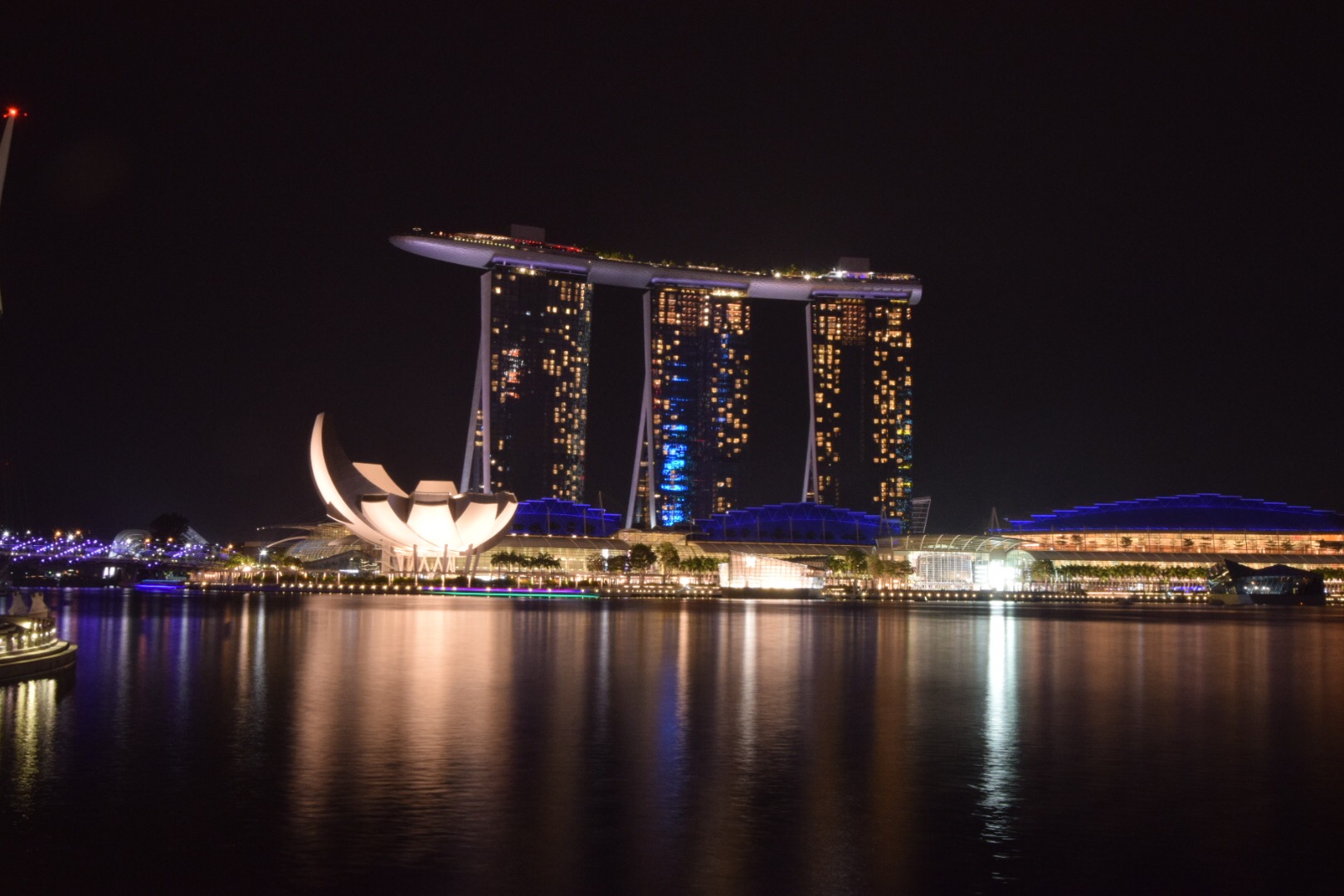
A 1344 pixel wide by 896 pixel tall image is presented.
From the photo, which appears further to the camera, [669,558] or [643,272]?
[643,272]

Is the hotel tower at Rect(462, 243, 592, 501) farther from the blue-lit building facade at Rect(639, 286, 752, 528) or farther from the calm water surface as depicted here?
the calm water surface

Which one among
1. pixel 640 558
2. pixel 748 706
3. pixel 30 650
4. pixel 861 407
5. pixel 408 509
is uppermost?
pixel 861 407

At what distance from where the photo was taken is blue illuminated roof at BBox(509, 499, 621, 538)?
125625 millimetres

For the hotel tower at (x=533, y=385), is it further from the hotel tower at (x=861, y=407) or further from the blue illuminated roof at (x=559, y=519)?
the hotel tower at (x=861, y=407)

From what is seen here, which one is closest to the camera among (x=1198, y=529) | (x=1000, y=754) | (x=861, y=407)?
(x=1000, y=754)

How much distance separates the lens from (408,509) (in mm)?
97312

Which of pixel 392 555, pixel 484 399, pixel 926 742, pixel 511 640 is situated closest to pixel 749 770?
pixel 926 742

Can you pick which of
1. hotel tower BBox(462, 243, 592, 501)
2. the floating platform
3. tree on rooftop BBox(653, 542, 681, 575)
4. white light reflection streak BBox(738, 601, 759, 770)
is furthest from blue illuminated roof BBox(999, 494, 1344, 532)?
the floating platform

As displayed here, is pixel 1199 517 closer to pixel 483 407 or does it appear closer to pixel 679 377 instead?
pixel 679 377

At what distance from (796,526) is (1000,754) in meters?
115

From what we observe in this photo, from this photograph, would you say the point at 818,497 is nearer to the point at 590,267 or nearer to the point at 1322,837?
the point at 590,267

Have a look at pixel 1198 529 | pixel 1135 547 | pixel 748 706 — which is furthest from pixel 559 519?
pixel 748 706

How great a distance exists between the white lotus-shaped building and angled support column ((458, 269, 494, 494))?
27382 mm

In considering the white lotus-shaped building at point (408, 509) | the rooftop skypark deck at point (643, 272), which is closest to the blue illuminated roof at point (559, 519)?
the white lotus-shaped building at point (408, 509)
